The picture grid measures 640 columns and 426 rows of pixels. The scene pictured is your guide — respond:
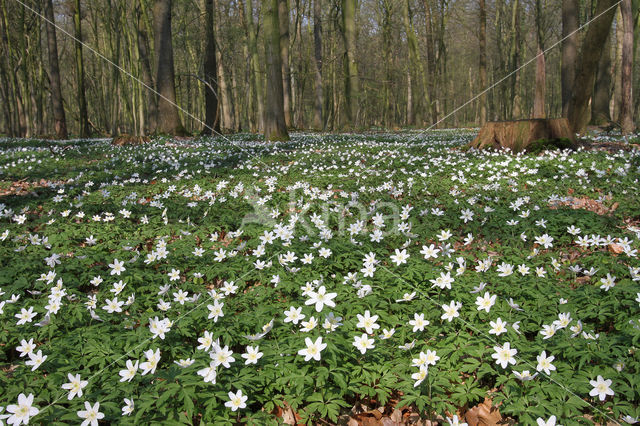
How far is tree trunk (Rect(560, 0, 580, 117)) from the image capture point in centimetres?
1159

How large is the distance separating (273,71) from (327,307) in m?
10.6

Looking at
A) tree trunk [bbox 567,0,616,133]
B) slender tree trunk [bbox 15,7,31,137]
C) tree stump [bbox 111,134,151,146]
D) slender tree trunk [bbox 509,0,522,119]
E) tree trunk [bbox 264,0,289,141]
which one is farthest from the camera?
slender tree trunk [bbox 509,0,522,119]

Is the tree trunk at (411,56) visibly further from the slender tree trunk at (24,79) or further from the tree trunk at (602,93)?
the slender tree trunk at (24,79)

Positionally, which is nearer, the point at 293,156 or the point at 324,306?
the point at 324,306

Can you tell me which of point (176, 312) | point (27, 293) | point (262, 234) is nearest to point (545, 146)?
point (262, 234)

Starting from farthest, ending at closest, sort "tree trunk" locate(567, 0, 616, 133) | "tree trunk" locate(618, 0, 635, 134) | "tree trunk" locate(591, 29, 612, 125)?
"tree trunk" locate(591, 29, 612, 125) < "tree trunk" locate(618, 0, 635, 134) < "tree trunk" locate(567, 0, 616, 133)

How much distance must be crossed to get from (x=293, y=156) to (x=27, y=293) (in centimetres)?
681

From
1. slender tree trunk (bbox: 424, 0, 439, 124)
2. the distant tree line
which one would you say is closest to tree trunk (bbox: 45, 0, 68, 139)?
the distant tree line

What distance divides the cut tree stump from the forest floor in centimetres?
307

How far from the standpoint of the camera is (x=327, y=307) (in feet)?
9.49

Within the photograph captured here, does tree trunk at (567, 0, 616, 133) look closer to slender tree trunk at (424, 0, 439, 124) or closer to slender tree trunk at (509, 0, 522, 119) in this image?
slender tree trunk at (509, 0, 522, 119)

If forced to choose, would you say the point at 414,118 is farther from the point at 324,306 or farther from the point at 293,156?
the point at 324,306

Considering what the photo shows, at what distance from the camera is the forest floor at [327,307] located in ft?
7.06

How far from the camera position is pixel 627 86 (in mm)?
12094
